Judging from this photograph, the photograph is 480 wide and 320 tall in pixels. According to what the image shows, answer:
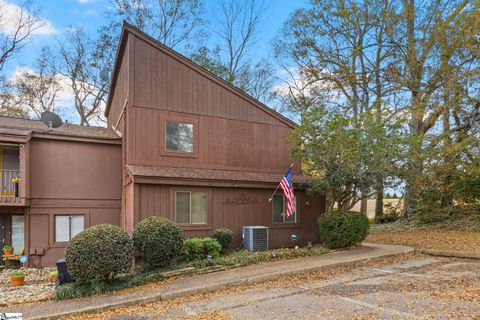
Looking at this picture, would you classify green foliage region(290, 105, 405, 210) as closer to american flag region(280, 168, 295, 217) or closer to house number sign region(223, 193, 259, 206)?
american flag region(280, 168, 295, 217)

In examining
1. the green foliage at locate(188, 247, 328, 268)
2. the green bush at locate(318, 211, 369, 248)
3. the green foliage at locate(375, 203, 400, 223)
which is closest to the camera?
the green foliage at locate(188, 247, 328, 268)

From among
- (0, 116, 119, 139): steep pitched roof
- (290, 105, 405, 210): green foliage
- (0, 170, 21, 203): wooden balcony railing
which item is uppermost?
(0, 116, 119, 139): steep pitched roof

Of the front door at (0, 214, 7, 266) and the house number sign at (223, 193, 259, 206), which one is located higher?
the house number sign at (223, 193, 259, 206)

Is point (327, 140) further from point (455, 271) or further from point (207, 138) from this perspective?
point (455, 271)

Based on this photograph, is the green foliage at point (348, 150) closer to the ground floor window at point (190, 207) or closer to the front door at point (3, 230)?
the ground floor window at point (190, 207)

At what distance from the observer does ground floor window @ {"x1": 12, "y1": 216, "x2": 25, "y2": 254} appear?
1278 cm

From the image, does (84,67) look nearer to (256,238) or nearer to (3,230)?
(3,230)

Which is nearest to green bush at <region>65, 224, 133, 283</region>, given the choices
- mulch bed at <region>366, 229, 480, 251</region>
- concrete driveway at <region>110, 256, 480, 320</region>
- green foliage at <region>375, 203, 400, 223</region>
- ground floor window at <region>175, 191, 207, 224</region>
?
concrete driveway at <region>110, 256, 480, 320</region>

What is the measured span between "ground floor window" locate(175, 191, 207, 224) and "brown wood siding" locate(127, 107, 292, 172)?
1.12 metres

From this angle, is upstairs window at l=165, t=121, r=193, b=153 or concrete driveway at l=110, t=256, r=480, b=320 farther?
upstairs window at l=165, t=121, r=193, b=153

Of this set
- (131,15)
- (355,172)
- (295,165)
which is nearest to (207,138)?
(295,165)

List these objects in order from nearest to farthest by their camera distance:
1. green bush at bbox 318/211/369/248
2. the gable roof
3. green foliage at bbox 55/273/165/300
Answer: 1. green foliage at bbox 55/273/165/300
2. green bush at bbox 318/211/369/248
3. the gable roof

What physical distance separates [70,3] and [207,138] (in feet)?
49.0

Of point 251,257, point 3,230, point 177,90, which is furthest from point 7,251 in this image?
point 251,257
